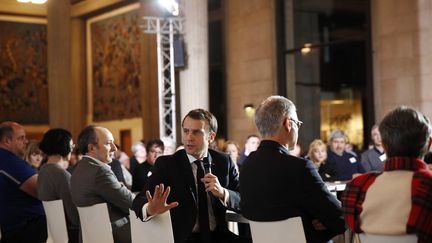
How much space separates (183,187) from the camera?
4441 millimetres

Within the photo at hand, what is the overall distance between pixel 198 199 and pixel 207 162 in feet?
0.78

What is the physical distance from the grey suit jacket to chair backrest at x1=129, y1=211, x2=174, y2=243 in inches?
28.0

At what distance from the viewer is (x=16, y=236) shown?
5.77m

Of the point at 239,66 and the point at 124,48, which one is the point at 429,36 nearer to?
the point at 239,66

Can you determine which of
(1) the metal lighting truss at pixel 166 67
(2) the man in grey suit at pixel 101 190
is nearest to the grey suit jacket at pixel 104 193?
(2) the man in grey suit at pixel 101 190

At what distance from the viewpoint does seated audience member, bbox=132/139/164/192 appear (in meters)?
8.56

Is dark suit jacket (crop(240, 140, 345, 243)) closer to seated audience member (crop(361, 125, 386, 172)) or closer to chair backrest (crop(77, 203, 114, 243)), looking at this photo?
chair backrest (crop(77, 203, 114, 243))

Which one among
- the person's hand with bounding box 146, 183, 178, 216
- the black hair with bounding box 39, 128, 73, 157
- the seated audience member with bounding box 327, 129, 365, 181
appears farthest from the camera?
the seated audience member with bounding box 327, 129, 365, 181

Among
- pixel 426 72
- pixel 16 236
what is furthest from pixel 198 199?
pixel 426 72

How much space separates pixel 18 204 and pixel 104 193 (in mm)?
1097

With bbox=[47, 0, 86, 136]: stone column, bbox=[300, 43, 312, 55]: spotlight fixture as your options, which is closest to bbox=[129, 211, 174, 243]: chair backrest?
bbox=[300, 43, 312, 55]: spotlight fixture

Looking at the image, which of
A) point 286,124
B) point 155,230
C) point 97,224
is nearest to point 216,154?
point 155,230

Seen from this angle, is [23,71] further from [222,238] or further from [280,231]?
[280,231]

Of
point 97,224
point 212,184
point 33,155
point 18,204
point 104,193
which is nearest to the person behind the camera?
point 212,184
